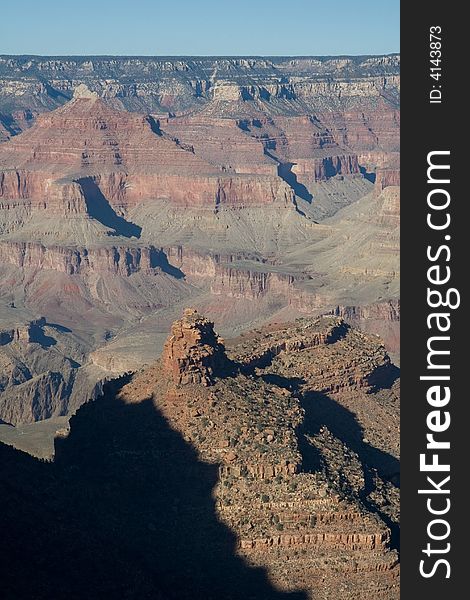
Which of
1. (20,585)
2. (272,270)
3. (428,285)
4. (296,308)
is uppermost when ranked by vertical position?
(272,270)

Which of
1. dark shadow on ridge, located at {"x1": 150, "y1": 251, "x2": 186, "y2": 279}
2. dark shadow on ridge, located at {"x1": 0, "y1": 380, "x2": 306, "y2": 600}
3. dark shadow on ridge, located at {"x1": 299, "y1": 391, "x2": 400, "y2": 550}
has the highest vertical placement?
dark shadow on ridge, located at {"x1": 150, "y1": 251, "x2": 186, "y2": 279}

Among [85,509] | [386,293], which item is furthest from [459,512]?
[386,293]

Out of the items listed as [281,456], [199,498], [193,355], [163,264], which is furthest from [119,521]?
[163,264]

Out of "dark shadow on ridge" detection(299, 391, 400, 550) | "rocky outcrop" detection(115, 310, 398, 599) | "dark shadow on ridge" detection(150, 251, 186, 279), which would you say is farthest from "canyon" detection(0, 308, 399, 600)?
"dark shadow on ridge" detection(150, 251, 186, 279)

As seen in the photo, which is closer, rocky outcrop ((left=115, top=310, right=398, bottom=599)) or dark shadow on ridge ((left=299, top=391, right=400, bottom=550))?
rocky outcrop ((left=115, top=310, right=398, bottom=599))

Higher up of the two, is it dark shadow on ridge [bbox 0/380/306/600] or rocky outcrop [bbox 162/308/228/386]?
rocky outcrop [bbox 162/308/228/386]

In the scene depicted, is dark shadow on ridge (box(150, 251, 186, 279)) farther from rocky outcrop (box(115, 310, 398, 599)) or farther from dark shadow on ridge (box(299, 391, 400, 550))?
dark shadow on ridge (box(299, 391, 400, 550))

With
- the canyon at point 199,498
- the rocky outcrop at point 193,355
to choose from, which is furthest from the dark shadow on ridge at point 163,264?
the rocky outcrop at point 193,355

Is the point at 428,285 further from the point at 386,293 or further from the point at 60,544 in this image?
the point at 386,293
